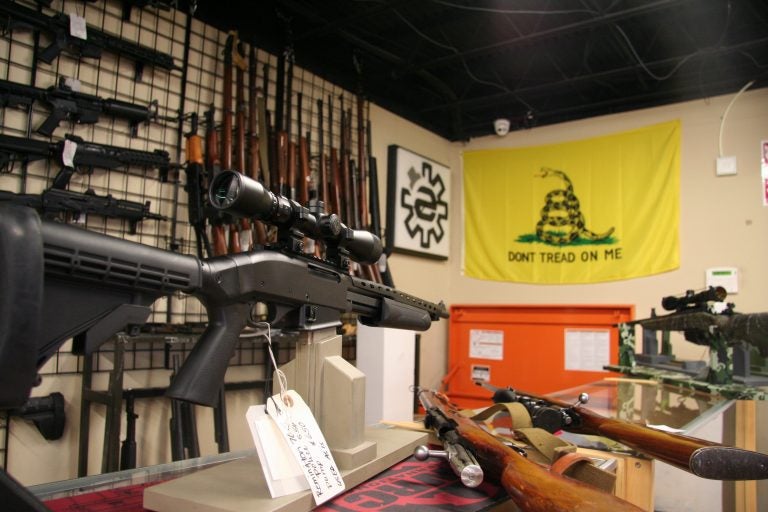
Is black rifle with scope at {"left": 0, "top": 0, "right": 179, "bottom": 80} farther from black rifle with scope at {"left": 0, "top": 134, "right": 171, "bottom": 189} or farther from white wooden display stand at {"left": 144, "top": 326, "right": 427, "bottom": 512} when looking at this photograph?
white wooden display stand at {"left": 144, "top": 326, "right": 427, "bottom": 512}

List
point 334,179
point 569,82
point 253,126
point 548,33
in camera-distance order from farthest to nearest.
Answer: point 569,82
point 334,179
point 548,33
point 253,126

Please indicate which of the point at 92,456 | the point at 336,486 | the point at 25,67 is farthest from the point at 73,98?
the point at 336,486

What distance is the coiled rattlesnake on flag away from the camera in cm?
462

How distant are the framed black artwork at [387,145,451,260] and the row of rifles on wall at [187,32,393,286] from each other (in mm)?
488

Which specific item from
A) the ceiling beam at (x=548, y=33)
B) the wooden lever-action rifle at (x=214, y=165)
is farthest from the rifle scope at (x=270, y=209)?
the ceiling beam at (x=548, y=33)

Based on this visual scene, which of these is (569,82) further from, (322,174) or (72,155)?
(72,155)

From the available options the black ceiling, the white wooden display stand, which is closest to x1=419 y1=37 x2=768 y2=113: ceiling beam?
the black ceiling

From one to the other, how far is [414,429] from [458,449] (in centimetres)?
43

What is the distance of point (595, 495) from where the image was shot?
25.0 inches

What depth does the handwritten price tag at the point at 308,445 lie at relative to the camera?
2.69ft

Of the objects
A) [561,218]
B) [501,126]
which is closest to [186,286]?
[561,218]

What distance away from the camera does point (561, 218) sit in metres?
4.68

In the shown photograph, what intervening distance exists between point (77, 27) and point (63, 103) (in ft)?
1.12

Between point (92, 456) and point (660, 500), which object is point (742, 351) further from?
point (92, 456)
